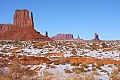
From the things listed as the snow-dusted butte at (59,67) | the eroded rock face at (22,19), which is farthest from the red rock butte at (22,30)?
the snow-dusted butte at (59,67)

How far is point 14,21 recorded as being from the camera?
105 metres

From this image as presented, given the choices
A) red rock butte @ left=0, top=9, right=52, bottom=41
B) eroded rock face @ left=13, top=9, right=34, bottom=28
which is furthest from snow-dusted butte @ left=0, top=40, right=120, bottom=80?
eroded rock face @ left=13, top=9, right=34, bottom=28

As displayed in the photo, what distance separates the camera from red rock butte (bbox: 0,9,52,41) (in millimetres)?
83781

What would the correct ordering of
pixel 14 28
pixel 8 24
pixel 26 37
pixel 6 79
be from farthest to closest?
pixel 8 24
pixel 14 28
pixel 26 37
pixel 6 79

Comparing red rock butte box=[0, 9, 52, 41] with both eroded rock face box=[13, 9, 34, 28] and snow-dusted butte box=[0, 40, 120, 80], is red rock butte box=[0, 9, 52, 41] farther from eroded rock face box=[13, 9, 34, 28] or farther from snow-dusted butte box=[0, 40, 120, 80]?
snow-dusted butte box=[0, 40, 120, 80]

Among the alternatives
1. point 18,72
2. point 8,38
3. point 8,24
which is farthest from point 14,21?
point 18,72

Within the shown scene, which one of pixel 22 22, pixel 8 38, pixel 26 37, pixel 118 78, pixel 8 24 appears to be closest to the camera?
pixel 118 78

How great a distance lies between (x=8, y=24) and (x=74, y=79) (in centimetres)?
14845

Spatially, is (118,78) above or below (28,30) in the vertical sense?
below

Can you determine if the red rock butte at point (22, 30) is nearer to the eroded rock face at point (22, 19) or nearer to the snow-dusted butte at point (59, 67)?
the eroded rock face at point (22, 19)

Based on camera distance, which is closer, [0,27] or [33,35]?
[33,35]

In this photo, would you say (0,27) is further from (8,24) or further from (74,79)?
(74,79)

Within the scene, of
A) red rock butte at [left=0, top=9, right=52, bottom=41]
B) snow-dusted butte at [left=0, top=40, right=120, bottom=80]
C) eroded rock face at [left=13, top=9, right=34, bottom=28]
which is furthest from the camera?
eroded rock face at [left=13, top=9, right=34, bottom=28]

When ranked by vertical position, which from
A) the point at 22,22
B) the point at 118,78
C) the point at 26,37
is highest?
the point at 22,22
